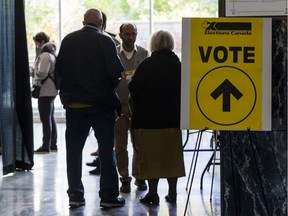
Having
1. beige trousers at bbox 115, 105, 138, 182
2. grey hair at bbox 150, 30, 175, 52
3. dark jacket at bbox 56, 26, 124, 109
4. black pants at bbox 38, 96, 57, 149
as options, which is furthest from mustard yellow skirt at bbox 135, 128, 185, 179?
black pants at bbox 38, 96, 57, 149

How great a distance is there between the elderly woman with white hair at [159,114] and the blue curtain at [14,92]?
1.97 metres

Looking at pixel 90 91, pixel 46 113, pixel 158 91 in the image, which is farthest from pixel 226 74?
pixel 46 113

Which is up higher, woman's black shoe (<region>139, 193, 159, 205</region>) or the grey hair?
the grey hair

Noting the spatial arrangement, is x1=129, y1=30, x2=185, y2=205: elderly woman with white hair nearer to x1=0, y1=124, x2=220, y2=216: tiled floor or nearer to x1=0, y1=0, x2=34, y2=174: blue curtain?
x1=0, y1=124, x2=220, y2=216: tiled floor

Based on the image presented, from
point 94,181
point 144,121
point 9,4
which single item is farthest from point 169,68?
point 9,4

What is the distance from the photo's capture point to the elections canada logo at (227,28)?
3.88 m

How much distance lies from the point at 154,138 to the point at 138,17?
29.9 feet

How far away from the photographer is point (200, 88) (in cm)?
385

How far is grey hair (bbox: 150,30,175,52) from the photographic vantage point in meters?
5.55

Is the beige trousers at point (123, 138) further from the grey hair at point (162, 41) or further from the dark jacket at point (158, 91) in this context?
the grey hair at point (162, 41)

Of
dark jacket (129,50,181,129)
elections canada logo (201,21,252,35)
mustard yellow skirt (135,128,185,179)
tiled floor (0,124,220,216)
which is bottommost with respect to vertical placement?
tiled floor (0,124,220,216)

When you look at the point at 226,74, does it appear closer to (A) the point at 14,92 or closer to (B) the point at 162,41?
(B) the point at 162,41

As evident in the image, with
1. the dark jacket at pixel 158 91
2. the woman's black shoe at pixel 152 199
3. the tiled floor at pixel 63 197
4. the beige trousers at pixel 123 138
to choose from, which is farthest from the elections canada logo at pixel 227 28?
the beige trousers at pixel 123 138

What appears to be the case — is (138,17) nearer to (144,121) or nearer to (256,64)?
(144,121)
